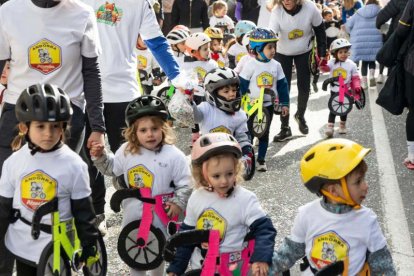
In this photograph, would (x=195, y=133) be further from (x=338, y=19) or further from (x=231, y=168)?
(x=338, y=19)

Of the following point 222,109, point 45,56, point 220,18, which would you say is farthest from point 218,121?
point 220,18

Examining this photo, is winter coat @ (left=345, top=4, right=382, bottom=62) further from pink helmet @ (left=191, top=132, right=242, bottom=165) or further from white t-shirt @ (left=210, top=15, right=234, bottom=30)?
pink helmet @ (left=191, top=132, right=242, bottom=165)

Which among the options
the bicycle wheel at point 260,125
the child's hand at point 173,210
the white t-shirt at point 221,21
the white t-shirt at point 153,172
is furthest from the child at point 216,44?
the child's hand at point 173,210

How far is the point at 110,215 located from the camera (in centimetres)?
687

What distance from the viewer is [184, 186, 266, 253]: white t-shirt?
164 inches

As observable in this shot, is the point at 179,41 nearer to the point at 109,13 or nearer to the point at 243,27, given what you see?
the point at 243,27

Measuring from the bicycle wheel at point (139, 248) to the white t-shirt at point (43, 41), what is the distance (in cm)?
108

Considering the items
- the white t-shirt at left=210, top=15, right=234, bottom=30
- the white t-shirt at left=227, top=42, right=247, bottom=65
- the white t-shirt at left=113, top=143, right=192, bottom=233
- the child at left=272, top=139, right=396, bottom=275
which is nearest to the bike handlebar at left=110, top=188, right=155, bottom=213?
the white t-shirt at left=113, top=143, right=192, bottom=233

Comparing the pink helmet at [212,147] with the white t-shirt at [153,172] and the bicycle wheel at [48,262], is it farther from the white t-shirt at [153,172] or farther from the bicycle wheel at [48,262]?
the bicycle wheel at [48,262]

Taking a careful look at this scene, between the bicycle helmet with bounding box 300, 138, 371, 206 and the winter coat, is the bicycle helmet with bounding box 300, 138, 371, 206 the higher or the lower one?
the higher one

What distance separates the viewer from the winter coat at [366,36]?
1491 centimetres

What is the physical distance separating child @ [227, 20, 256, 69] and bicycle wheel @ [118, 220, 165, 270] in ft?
30.0

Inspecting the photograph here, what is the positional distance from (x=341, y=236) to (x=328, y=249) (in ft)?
0.34

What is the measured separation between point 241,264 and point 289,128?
6.22 meters
